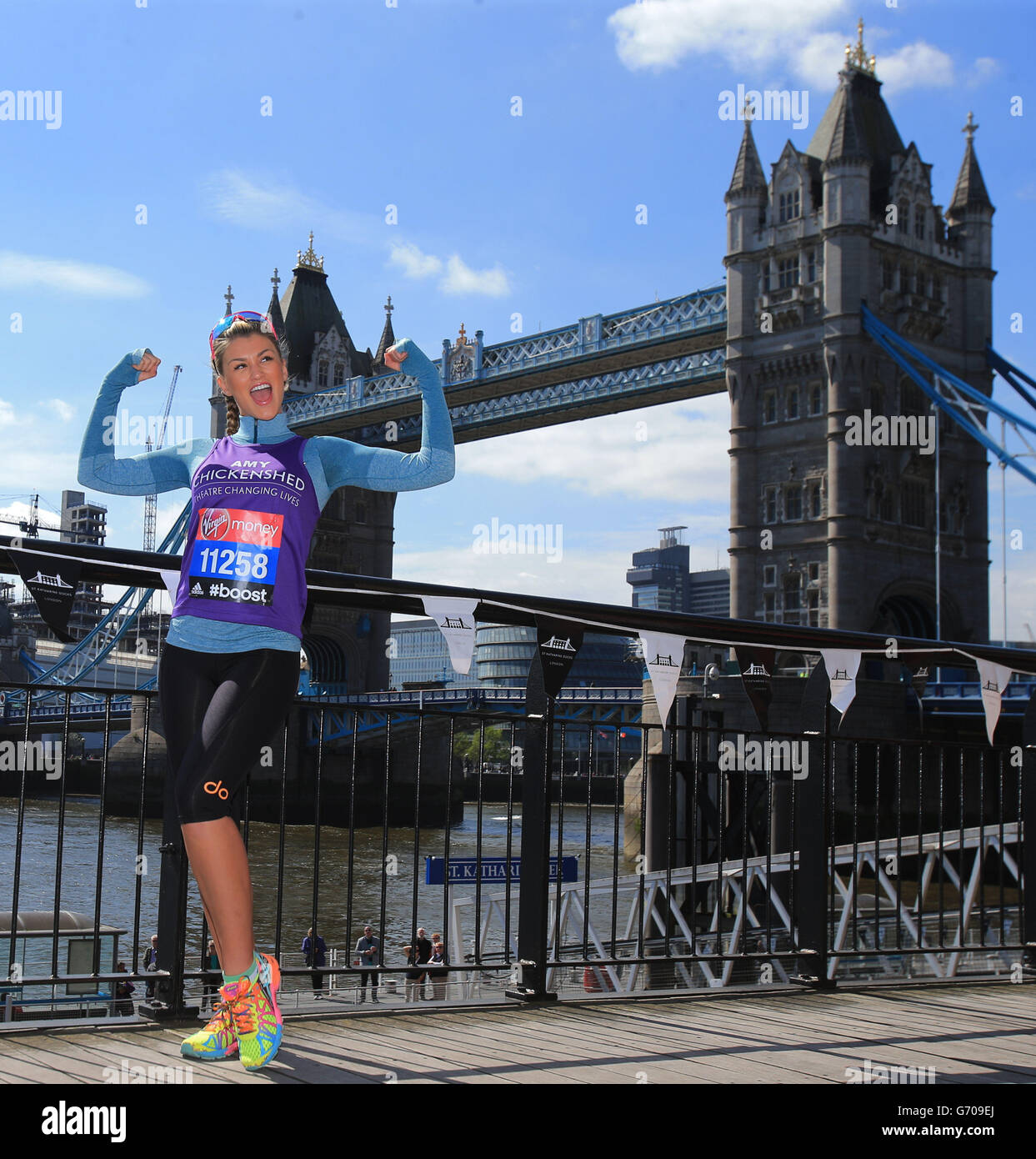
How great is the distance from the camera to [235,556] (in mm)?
3410

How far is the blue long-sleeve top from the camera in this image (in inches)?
144

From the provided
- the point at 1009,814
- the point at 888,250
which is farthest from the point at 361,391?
the point at 1009,814

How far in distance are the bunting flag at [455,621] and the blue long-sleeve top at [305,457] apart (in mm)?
735

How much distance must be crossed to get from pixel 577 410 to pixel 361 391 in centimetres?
1376

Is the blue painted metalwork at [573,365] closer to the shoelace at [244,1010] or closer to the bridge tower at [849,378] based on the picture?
the bridge tower at [849,378]

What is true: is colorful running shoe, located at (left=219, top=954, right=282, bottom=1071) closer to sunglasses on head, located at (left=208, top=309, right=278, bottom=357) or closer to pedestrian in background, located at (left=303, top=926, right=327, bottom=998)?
pedestrian in background, located at (left=303, top=926, right=327, bottom=998)

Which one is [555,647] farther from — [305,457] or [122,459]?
[122,459]

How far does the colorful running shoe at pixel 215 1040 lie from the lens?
Result: 10.9ft

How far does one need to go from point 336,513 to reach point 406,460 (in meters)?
61.3

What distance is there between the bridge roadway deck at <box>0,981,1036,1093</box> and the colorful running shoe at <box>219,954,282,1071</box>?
55 millimetres

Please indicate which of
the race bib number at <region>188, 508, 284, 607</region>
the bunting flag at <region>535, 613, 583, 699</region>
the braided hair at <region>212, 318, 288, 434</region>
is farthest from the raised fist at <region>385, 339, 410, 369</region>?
the bunting flag at <region>535, 613, 583, 699</region>

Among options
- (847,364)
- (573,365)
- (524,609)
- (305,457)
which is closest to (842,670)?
(524,609)

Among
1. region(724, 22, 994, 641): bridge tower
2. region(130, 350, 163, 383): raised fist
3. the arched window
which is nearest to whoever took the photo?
region(130, 350, 163, 383): raised fist

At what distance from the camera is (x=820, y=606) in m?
37.4
